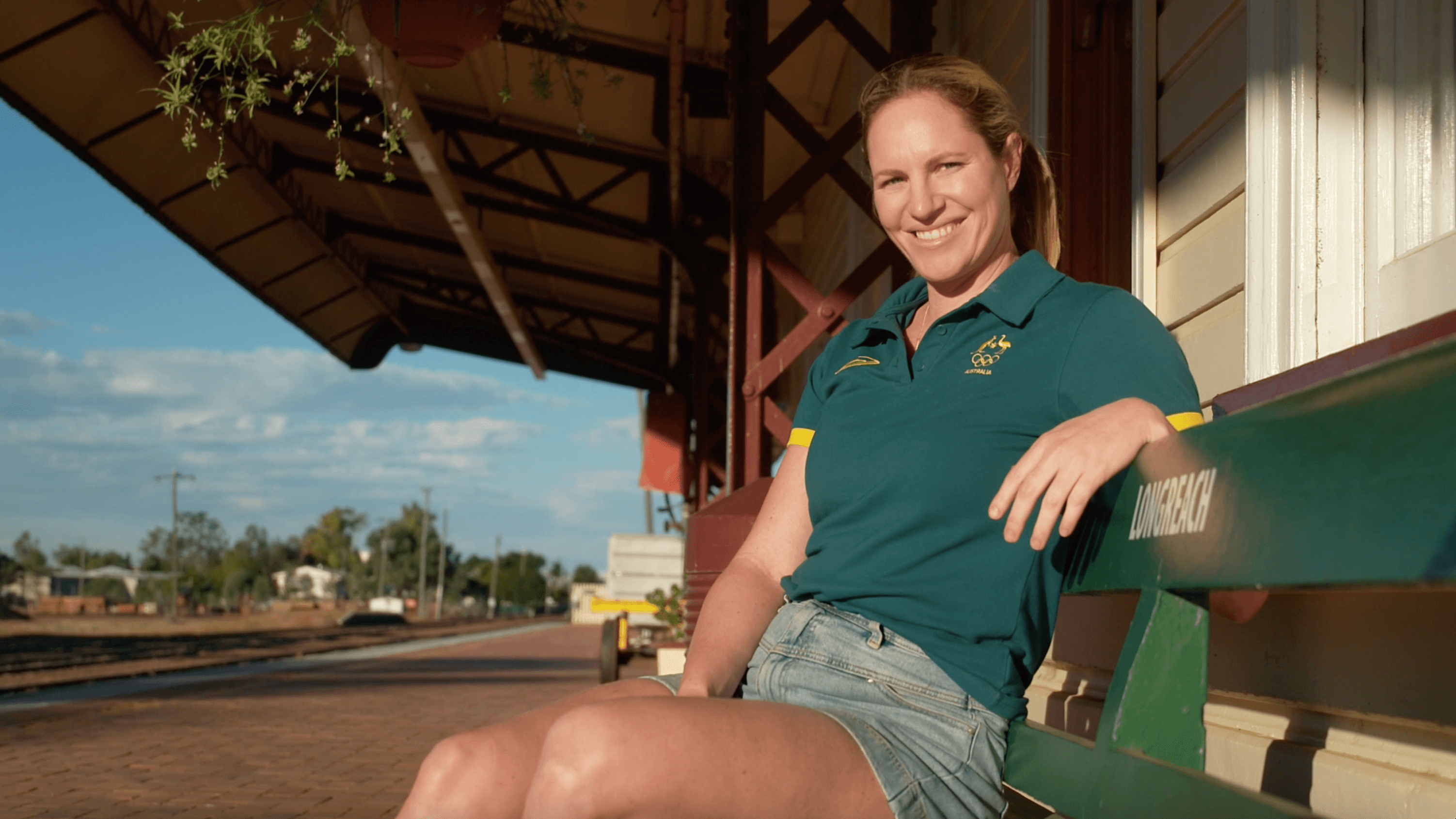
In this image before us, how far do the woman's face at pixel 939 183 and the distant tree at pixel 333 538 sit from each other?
12232 centimetres

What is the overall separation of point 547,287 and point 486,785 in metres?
14.4

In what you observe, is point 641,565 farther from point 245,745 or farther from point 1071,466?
point 1071,466

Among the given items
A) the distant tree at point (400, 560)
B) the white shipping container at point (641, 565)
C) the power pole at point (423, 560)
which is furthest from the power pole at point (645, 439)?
the distant tree at point (400, 560)

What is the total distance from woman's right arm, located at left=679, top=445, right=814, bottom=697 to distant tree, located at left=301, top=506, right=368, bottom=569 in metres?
122

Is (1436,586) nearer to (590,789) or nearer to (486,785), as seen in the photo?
(590,789)

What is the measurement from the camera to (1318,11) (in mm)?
1873

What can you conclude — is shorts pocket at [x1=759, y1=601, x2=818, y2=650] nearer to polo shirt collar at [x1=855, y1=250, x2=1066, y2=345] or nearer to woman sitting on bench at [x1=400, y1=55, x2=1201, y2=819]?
woman sitting on bench at [x1=400, y1=55, x2=1201, y2=819]

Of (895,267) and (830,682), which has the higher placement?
(895,267)

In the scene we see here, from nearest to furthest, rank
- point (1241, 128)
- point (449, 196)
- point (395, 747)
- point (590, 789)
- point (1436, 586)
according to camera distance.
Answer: point (1436, 586), point (590, 789), point (1241, 128), point (395, 747), point (449, 196)

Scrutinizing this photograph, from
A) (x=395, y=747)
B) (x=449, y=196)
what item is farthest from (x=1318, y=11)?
(x=449, y=196)

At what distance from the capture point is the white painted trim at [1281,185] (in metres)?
1.89

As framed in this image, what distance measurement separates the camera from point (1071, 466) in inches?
46.9

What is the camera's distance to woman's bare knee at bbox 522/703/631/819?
46.2 inches

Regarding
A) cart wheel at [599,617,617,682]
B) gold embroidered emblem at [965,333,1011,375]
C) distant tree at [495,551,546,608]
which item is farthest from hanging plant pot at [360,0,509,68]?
distant tree at [495,551,546,608]
